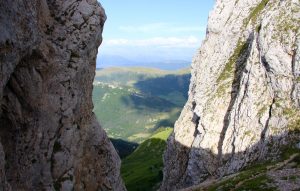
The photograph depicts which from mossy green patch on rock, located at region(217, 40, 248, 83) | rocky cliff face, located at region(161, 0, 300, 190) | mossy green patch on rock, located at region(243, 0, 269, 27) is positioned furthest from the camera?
mossy green patch on rock, located at region(243, 0, 269, 27)

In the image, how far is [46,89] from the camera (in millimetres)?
37906

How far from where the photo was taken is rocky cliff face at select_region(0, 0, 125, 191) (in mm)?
31902

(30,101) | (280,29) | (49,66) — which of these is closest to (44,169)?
(30,101)

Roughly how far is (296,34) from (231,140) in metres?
24.8

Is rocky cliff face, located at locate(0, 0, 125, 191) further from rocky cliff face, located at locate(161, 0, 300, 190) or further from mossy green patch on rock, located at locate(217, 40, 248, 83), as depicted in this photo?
mossy green patch on rock, located at locate(217, 40, 248, 83)

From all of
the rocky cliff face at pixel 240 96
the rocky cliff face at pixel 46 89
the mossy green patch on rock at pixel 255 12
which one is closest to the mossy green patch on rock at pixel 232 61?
the rocky cliff face at pixel 240 96

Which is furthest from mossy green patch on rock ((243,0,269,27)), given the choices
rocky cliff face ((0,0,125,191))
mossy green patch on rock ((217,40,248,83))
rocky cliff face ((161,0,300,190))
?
rocky cliff face ((0,0,125,191))

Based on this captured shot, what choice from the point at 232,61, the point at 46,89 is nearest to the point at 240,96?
the point at 232,61

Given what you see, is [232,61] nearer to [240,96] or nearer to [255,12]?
[255,12]

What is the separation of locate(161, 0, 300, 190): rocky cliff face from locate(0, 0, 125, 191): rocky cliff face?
1740 inches

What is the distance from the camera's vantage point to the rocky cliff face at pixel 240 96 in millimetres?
80625

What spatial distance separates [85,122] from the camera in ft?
147

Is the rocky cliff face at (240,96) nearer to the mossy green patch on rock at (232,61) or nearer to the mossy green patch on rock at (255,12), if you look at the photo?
the mossy green patch on rock at (255,12)

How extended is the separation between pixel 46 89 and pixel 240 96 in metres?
61.0
